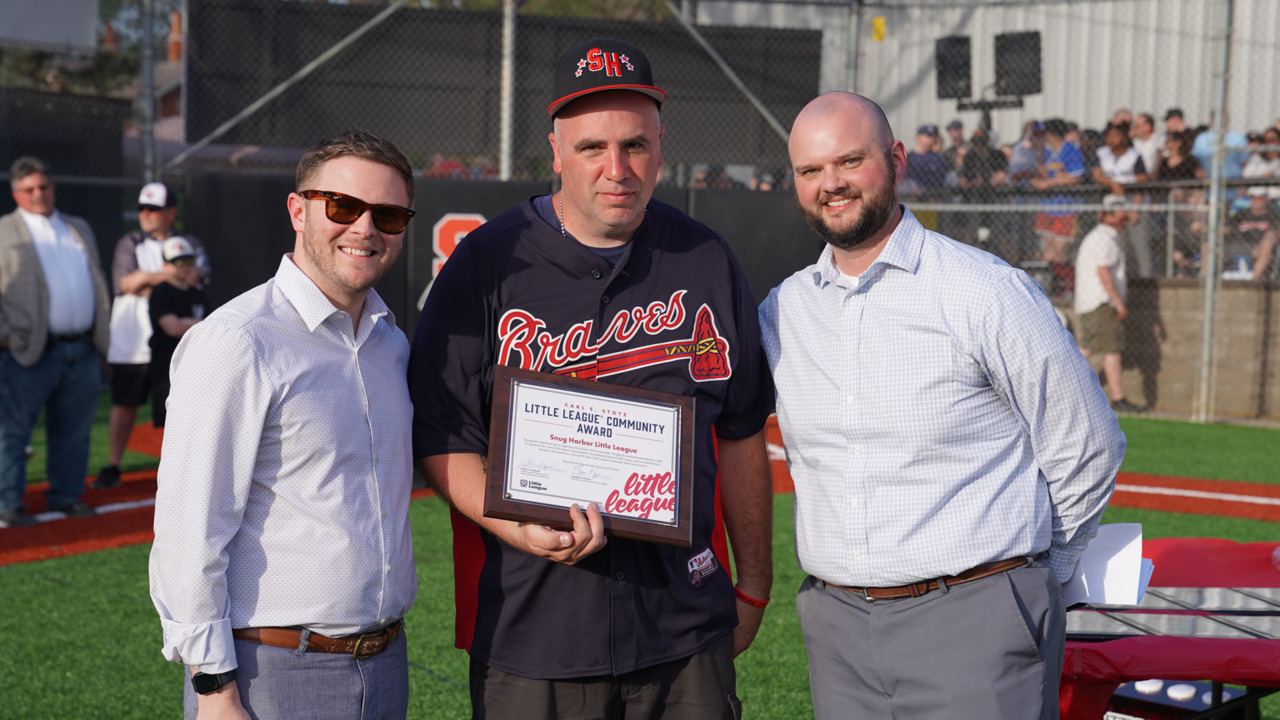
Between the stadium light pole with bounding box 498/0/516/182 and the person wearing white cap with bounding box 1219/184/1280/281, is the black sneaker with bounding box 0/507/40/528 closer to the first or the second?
the stadium light pole with bounding box 498/0/516/182

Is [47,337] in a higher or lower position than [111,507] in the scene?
higher

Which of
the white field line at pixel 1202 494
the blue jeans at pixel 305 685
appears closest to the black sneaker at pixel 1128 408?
the white field line at pixel 1202 494

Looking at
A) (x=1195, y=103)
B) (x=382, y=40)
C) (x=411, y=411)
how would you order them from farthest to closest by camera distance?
(x=1195, y=103) < (x=382, y=40) < (x=411, y=411)

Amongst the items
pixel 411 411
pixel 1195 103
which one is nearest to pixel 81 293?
pixel 411 411

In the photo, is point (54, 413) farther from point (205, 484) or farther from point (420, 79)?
point (205, 484)

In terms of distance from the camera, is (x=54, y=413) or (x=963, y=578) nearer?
(x=963, y=578)

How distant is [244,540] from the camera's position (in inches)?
96.9

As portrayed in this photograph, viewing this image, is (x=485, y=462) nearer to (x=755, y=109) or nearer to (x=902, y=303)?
(x=902, y=303)

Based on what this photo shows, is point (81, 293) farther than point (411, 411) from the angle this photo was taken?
Yes

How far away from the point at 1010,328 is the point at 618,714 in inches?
54.5

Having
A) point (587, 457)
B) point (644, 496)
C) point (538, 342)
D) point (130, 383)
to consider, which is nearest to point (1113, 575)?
point (644, 496)

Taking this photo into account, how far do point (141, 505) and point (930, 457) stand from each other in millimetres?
7311

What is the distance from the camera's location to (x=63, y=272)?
25.5 ft
